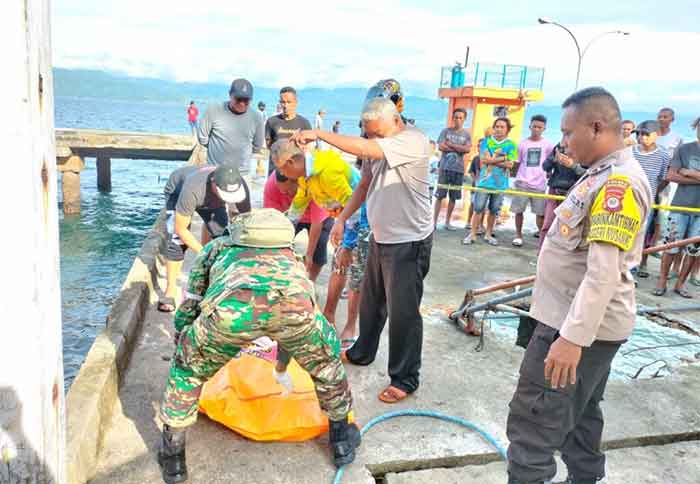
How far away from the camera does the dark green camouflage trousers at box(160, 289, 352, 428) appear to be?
2461 mm

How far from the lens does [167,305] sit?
15.9 feet

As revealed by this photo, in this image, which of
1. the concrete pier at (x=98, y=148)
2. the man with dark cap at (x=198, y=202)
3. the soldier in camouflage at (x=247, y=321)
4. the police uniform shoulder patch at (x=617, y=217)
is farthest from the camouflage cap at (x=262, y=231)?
the concrete pier at (x=98, y=148)

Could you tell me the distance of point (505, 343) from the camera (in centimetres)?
454

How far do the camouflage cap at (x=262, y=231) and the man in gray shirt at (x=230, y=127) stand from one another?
11.2 ft

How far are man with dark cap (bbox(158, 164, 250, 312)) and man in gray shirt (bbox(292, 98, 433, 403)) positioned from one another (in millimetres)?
1154

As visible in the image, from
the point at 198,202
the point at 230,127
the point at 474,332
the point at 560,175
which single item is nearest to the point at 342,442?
the point at 474,332

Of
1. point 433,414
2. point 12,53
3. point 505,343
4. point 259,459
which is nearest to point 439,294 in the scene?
point 505,343

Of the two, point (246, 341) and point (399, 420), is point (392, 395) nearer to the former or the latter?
point (399, 420)

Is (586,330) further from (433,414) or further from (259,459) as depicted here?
(259,459)

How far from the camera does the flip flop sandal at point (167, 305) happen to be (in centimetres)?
485

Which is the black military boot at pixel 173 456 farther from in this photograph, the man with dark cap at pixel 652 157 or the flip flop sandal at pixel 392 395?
the man with dark cap at pixel 652 157

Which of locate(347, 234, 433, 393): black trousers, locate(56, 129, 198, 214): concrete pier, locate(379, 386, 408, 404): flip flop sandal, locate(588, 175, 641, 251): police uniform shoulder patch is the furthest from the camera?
locate(56, 129, 198, 214): concrete pier

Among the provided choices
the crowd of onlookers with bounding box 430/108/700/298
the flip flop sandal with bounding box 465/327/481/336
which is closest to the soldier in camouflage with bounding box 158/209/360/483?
the flip flop sandal with bounding box 465/327/481/336

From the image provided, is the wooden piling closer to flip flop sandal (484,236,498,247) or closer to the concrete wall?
flip flop sandal (484,236,498,247)
